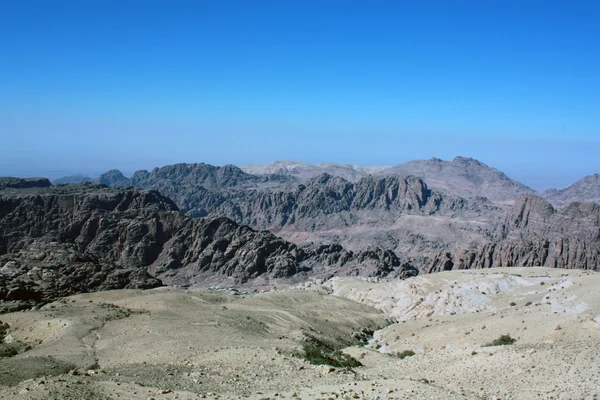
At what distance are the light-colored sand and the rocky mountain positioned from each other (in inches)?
1536

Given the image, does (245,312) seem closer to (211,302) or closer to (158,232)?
(211,302)

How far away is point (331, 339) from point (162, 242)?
84.6m

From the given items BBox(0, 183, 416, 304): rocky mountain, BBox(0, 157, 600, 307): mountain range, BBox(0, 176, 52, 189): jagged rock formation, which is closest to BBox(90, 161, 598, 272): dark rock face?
BBox(0, 157, 600, 307): mountain range

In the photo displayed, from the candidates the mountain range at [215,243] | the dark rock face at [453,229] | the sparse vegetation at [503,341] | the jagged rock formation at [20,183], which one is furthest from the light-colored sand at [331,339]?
the jagged rock formation at [20,183]

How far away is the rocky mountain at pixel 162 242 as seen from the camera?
11219cm

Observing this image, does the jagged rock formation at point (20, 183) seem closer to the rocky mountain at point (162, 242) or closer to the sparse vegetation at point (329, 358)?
the rocky mountain at point (162, 242)

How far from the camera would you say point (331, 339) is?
159 feet

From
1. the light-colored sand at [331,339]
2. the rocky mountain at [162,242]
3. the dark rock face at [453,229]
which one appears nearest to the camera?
the light-colored sand at [331,339]

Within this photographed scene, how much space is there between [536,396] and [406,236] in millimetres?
140545

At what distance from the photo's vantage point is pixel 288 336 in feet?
150

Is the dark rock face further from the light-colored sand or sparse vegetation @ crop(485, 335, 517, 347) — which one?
sparse vegetation @ crop(485, 335, 517, 347)

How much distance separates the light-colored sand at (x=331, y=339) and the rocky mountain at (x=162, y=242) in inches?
1536

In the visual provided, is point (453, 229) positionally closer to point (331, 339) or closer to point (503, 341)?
point (331, 339)

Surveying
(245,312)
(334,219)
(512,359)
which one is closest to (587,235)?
(334,219)
